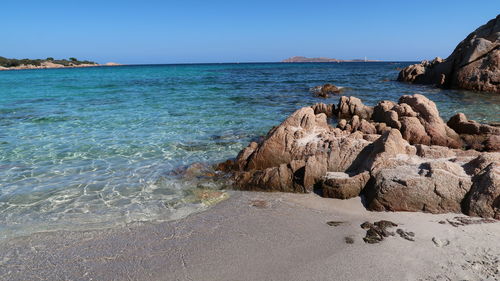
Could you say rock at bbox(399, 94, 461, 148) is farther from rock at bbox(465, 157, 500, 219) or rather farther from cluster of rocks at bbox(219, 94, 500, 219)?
rock at bbox(465, 157, 500, 219)

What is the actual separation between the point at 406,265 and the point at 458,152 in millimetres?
4342

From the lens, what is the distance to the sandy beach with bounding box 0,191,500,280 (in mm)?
4707

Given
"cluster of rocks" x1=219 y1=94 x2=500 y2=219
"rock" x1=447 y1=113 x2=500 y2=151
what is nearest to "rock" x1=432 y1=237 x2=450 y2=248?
"cluster of rocks" x1=219 y1=94 x2=500 y2=219

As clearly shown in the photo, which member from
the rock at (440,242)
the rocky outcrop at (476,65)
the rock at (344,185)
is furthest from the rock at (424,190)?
the rocky outcrop at (476,65)

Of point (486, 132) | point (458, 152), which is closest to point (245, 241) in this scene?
point (458, 152)

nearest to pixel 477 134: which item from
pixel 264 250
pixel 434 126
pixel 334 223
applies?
pixel 434 126

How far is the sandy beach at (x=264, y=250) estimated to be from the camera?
185 inches

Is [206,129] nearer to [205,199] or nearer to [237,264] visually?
[205,199]

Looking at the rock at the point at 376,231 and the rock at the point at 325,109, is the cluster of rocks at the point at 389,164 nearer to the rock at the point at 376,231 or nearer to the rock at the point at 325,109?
the rock at the point at 376,231

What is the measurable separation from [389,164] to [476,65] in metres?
26.7

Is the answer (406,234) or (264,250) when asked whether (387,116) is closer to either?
(406,234)

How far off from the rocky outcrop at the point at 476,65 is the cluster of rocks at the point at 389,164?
64.5 feet

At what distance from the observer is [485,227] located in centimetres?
555

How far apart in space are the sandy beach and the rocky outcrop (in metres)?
25.9
